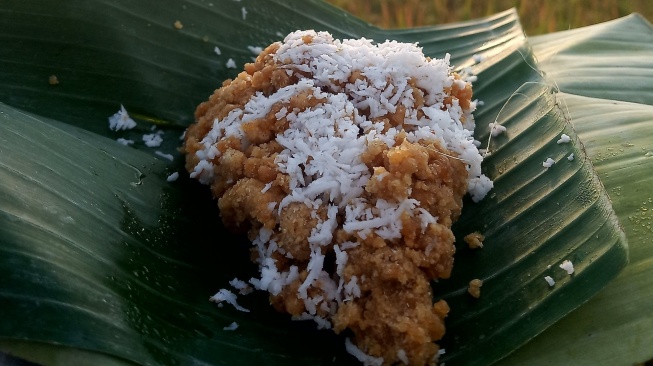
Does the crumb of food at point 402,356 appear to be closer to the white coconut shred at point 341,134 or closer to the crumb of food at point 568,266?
the white coconut shred at point 341,134

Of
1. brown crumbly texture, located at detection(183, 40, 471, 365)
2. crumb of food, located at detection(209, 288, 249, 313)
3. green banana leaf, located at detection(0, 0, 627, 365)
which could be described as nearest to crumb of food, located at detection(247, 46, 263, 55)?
green banana leaf, located at detection(0, 0, 627, 365)

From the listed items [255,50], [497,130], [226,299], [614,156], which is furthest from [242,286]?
[614,156]

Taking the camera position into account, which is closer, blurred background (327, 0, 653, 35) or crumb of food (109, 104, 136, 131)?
crumb of food (109, 104, 136, 131)

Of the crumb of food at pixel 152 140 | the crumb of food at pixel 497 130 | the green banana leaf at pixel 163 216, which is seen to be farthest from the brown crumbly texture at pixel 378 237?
the crumb of food at pixel 152 140

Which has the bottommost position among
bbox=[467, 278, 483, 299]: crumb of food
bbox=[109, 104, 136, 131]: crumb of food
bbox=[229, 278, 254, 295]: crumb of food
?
bbox=[467, 278, 483, 299]: crumb of food

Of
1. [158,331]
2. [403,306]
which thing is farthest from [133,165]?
[403,306]

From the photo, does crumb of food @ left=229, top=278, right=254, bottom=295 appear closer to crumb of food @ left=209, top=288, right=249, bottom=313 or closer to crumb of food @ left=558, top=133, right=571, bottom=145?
crumb of food @ left=209, top=288, right=249, bottom=313

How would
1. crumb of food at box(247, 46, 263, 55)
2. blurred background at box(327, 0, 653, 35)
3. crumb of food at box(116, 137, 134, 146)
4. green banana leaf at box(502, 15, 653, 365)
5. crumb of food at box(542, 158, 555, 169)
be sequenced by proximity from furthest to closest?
blurred background at box(327, 0, 653, 35)
crumb of food at box(247, 46, 263, 55)
crumb of food at box(116, 137, 134, 146)
crumb of food at box(542, 158, 555, 169)
green banana leaf at box(502, 15, 653, 365)
